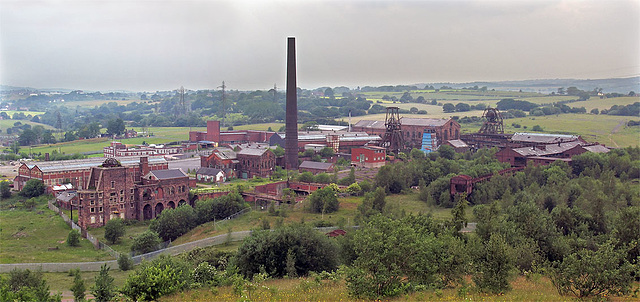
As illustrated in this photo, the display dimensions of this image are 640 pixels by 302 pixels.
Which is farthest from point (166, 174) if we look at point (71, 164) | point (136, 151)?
point (136, 151)

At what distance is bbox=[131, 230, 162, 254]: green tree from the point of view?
21.3 m

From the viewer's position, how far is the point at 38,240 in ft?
73.0

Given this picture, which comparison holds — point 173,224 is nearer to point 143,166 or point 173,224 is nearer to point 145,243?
point 145,243

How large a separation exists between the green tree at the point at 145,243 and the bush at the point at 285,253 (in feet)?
21.9

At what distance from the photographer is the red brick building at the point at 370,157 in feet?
137

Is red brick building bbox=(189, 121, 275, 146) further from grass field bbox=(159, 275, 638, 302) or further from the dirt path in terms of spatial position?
grass field bbox=(159, 275, 638, 302)

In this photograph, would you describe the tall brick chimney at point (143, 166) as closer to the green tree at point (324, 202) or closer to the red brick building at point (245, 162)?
the red brick building at point (245, 162)

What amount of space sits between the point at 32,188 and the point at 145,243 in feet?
43.7

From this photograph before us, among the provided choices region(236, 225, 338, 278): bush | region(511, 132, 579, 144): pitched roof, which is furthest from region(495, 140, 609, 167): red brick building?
region(236, 225, 338, 278): bush

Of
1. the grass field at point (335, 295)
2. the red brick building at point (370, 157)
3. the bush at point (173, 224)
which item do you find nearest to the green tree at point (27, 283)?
the grass field at point (335, 295)

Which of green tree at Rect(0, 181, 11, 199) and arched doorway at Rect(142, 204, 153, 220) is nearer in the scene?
arched doorway at Rect(142, 204, 153, 220)

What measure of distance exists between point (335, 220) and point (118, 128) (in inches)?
1995

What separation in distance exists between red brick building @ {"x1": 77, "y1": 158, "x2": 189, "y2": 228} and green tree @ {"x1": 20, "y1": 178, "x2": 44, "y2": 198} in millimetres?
6469

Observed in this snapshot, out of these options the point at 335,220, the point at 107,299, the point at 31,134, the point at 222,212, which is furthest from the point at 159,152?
the point at 107,299
